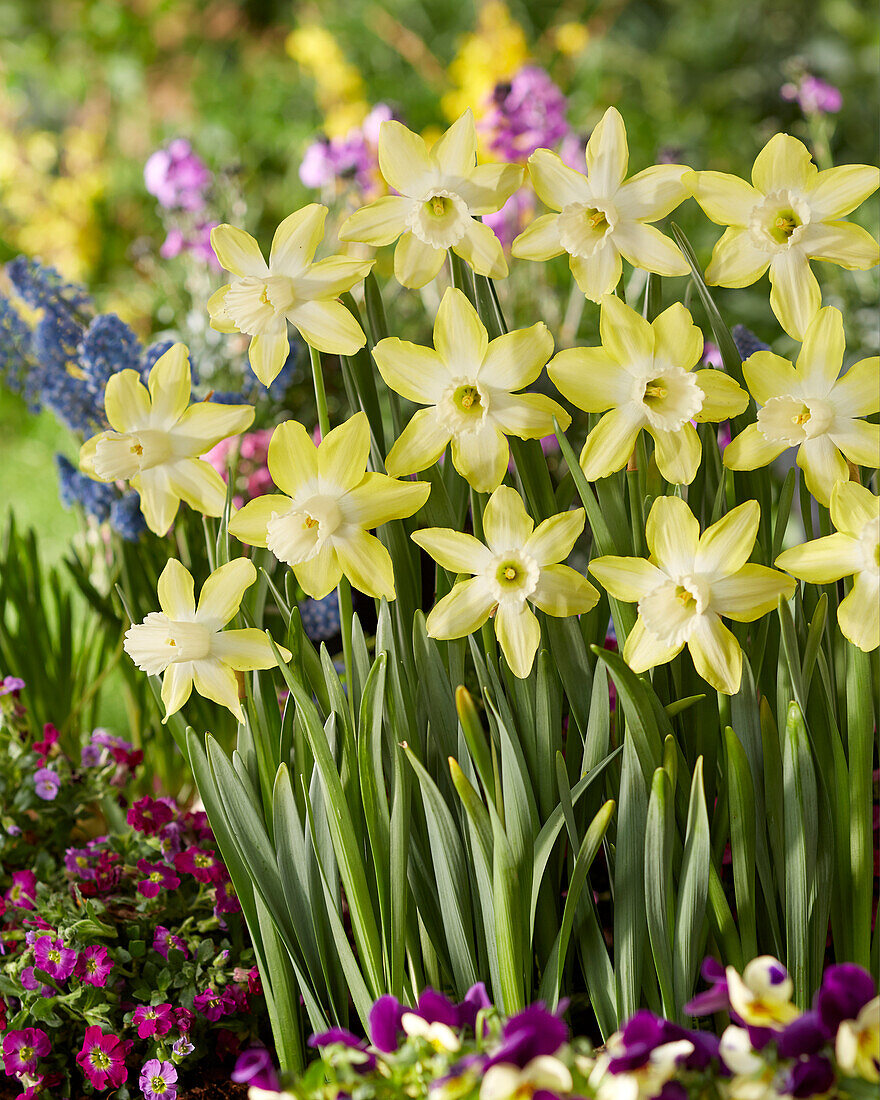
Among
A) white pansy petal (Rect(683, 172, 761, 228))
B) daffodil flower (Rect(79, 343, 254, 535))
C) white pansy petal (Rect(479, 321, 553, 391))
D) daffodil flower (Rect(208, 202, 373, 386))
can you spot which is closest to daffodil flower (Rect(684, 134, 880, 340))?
white pansy petal (Rect(683, 172, 761, 228))

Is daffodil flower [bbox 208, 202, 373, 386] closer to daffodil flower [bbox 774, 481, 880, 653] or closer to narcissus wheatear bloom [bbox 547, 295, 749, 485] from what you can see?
narcissus wheatear bloom [bbox 547, 295, 749, 485]

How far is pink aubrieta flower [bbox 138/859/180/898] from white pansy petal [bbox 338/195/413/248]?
60cm

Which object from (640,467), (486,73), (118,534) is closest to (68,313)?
(118,534)

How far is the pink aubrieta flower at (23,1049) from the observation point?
712mm

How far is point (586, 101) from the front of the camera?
11.8ft

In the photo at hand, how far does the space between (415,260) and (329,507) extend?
0.17 m

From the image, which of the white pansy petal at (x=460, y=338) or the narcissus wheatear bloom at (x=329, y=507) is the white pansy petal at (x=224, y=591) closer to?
the narcissus wheatear bloom at (x=329, y=507)

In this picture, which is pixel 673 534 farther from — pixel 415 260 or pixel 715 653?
pixel 415 260

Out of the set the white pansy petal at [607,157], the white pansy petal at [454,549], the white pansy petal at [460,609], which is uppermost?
the white pansy petal at [607,157]

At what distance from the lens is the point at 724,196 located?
1.86 ft

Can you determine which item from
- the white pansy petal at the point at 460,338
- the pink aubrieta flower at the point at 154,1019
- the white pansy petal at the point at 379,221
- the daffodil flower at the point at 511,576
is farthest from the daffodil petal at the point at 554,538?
the pink aubrieta flower at the point at 154,1019

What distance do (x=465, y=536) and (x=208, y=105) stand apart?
4140 millimetres

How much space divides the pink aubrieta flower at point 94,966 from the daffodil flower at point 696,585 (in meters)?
0.52

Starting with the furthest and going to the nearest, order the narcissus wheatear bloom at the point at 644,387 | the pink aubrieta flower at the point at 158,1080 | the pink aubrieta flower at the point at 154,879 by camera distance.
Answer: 1. the pink aubrieta flower at the point at 154,879
2. the pink aubrieta flower at the point at 158,1080
3. the narcissus wheatear bloom at the point at 644,387
